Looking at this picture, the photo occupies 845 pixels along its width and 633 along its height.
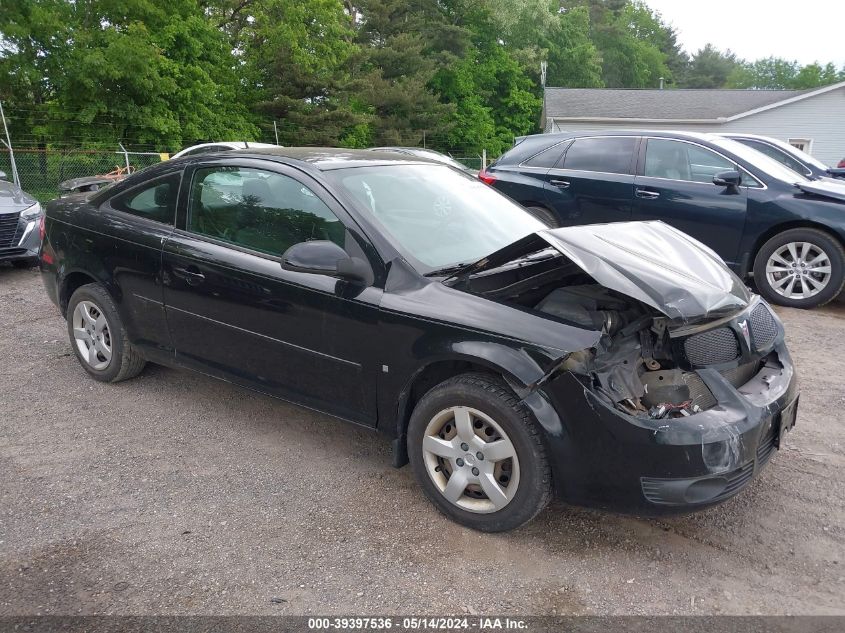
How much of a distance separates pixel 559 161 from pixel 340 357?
550 centimetres

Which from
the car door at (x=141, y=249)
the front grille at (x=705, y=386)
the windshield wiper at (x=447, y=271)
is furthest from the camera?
the car door at (x=141, y=249)

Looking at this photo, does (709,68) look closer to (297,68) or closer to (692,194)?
(297,68)

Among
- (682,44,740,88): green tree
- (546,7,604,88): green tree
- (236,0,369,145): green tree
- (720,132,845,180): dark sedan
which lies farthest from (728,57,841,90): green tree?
(720,132,845,180): dark sedan

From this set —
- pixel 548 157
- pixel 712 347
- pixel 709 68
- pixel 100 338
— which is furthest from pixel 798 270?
pixel 709 68

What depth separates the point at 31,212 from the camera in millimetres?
8203

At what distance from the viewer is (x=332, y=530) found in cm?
302

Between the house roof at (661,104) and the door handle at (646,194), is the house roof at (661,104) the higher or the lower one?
the higher one

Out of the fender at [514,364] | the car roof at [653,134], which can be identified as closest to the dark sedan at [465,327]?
the fender at [514,364]

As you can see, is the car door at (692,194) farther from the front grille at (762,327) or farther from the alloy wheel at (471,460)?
the alloy wheel at (471,460)

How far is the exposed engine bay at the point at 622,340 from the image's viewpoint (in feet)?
9.02

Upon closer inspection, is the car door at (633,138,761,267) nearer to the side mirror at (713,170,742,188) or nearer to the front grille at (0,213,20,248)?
the side mirror at (713,170,742,188)

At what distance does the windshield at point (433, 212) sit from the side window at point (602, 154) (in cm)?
373

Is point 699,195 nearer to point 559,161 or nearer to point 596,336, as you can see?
point 559,161

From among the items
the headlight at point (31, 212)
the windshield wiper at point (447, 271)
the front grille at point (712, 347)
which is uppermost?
the windshield wiper at point (447, 271)
